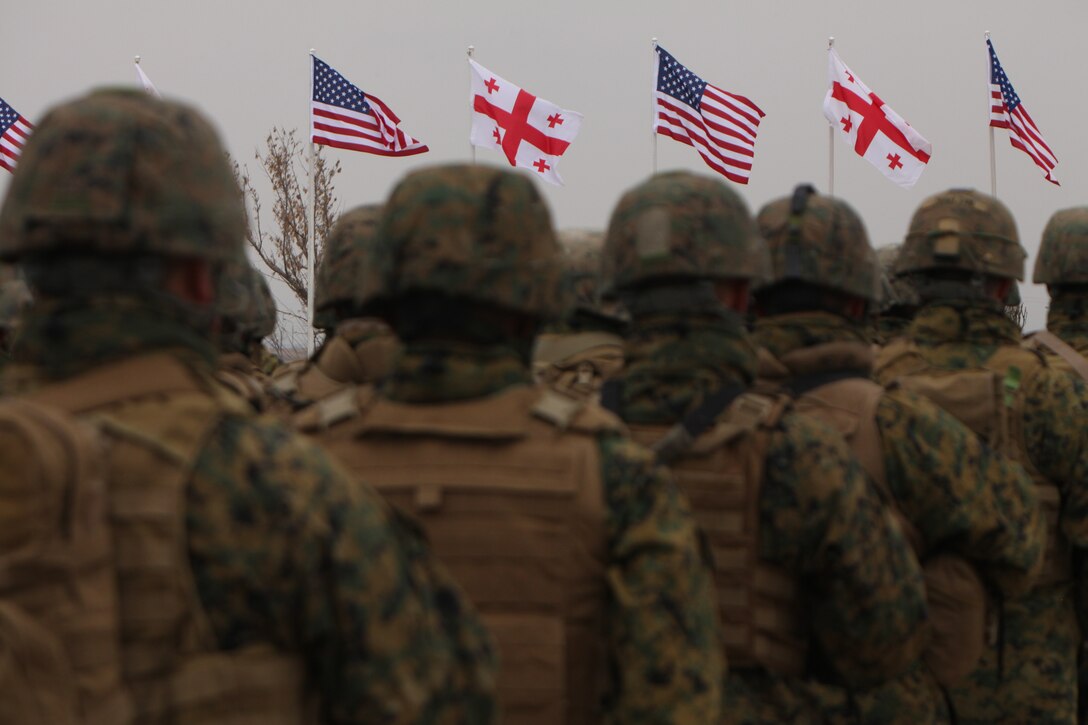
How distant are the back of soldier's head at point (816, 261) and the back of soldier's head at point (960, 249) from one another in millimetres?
1462

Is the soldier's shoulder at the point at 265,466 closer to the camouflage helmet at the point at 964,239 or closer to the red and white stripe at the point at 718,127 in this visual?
the camouflage helmet at the point at 964,239

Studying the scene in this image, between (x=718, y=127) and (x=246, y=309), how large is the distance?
1073cm

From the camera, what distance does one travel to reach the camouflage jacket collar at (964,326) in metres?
6.22

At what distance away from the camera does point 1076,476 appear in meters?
6.00

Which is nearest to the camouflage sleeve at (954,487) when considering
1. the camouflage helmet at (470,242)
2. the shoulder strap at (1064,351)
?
the camouflage helmet at (470,242)

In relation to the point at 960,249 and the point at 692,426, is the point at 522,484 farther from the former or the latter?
the point at 960,249

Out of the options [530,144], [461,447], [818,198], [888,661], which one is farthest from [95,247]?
[530,144]

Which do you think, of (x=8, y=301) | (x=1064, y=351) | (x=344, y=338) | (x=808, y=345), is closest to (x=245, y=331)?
(x=8, y=301)

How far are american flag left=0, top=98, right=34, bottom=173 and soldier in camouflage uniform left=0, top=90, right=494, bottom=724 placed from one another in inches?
604

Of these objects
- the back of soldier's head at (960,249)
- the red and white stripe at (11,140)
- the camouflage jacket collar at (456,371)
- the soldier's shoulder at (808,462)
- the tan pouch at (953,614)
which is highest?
the red and white stripe at (11,140)

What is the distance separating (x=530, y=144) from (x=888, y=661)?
539 inches

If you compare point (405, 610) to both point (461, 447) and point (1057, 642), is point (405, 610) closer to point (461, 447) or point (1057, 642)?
point (461, 447)

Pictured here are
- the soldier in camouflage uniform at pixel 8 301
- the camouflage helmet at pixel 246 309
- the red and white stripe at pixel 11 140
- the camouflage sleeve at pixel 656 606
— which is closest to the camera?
the camouflage sleeve at pixel 656 606

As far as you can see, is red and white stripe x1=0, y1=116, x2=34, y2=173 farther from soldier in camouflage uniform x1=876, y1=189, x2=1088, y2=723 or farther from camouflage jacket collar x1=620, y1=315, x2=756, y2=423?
camouflage jacket collar x1=620, y1=315, x2=756, y2=423
